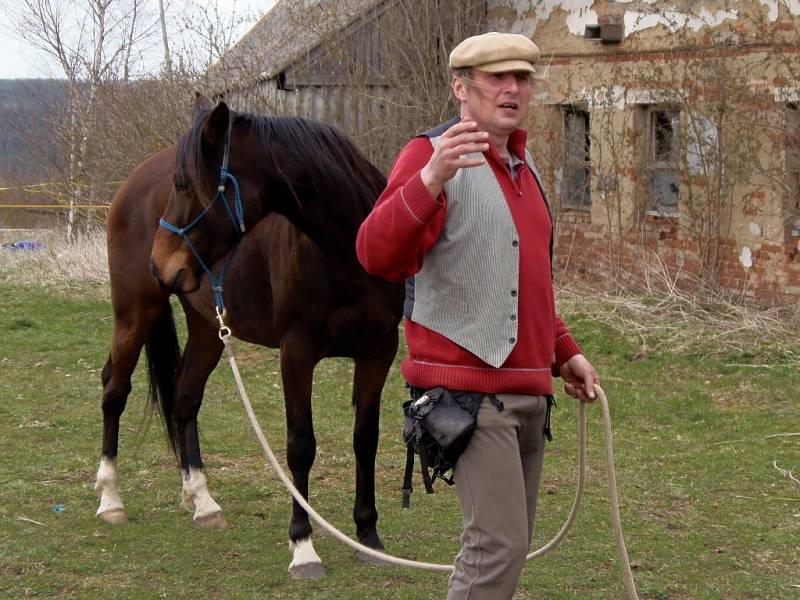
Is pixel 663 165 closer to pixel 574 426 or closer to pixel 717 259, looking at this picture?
pixel 717 259

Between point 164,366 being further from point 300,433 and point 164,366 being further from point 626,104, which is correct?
point 626,104

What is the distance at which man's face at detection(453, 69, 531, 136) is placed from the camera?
9.56ft

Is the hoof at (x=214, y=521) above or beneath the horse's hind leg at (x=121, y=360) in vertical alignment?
beneath

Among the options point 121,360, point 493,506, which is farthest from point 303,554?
point 493,506

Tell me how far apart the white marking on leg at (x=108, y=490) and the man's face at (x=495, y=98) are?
3464 mm

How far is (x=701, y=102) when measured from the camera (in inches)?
446

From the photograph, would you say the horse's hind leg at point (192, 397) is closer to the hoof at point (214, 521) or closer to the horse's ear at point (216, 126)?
the hoof at point (214, 521)

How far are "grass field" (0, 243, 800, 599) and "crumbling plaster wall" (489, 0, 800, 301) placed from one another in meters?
1.96

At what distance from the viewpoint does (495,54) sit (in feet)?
9.44

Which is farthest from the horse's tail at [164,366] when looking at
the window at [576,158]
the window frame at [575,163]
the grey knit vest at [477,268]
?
the window at [576,158]

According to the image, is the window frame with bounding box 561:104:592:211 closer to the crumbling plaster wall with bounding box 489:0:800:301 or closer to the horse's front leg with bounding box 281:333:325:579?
the crumbling plaster wall with bounding box 489:0:800:301

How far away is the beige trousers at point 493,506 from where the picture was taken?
2869 mm

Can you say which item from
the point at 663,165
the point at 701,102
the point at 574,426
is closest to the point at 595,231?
the point at 663,165

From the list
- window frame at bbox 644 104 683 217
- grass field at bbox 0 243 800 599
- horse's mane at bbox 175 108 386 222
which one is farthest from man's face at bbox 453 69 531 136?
window frame at bbox 644 104 683 217
